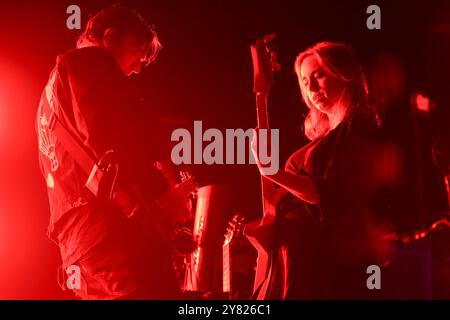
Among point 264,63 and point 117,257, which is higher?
point 264,63

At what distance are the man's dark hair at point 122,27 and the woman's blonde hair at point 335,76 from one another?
69 cm

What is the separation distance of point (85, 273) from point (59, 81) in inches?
34.9

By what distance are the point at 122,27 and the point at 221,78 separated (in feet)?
1.73

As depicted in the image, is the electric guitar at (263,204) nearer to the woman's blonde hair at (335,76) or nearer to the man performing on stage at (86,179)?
the woman's blonde hair at (335,76)

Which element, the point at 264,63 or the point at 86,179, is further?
the point at 264,63

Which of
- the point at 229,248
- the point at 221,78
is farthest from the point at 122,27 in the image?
the point at 229,248

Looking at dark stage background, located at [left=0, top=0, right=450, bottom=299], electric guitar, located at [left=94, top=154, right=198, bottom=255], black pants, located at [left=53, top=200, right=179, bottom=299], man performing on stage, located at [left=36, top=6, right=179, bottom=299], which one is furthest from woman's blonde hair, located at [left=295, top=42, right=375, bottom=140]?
black pants, located at [left=53, top=200, right=179, bottom=299]

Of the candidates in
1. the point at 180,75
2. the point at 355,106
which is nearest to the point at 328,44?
the point at 355,106

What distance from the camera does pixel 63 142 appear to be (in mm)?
2686

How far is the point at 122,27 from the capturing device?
2.80 meters

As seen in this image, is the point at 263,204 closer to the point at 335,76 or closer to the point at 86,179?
the point at 335,76

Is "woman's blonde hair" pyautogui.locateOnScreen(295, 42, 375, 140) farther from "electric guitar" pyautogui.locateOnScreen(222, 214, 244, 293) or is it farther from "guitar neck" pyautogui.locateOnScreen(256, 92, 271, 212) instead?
"electric guitar" pyautogui.locateOnScreen(222, 214, 244, 293)

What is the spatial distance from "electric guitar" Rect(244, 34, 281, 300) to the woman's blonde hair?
0.46ft

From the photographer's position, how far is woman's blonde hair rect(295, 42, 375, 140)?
2727 mm
